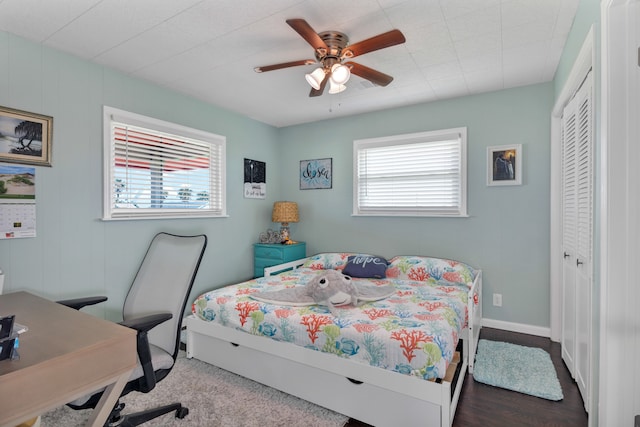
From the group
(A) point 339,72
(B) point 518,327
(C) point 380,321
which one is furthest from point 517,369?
(A) point 339,72

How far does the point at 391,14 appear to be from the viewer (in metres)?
1.96

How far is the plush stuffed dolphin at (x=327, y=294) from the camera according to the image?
2.30m

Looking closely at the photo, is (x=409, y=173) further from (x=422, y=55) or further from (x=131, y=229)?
(x=131, y=229)

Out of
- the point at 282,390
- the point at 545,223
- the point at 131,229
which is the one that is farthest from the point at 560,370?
the point at 131,229

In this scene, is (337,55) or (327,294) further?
(327,294)

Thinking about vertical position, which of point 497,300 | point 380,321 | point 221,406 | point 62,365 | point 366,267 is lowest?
point 221,406

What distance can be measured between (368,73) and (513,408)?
2332 millimetres

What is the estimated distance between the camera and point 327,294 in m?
2.32

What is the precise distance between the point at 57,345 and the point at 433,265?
2889 mm

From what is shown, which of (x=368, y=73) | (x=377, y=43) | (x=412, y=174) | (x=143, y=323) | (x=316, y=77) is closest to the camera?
(x=143, y=323)

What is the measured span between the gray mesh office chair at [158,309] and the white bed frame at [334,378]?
0.52 meters

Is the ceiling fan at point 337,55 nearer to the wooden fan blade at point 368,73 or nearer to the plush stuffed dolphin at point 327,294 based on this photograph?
the wooden fan blade at point 368,73

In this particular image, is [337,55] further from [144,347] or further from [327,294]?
[144,347]

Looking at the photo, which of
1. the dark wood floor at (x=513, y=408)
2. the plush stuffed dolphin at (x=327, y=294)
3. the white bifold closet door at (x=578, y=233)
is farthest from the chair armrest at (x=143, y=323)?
the white bifold closet door at (x=578, y=233)
